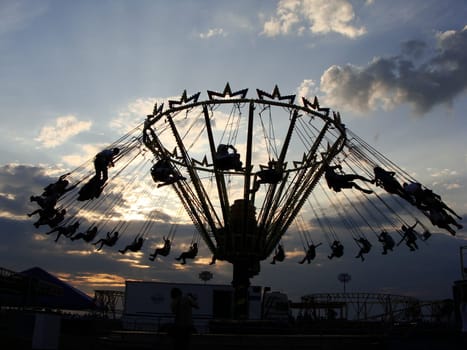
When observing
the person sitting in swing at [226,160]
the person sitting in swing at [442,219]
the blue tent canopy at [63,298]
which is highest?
the person sitting in swing at [226,160]

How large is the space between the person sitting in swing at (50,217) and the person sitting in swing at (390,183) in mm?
18188

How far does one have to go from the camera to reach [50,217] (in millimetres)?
29422

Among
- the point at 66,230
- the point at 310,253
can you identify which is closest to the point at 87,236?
the point at 66,230

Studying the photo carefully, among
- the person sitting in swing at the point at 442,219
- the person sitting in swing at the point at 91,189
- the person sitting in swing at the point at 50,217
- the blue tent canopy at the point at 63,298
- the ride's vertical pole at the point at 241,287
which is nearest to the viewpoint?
the person sitting in swing at the point at 442,219

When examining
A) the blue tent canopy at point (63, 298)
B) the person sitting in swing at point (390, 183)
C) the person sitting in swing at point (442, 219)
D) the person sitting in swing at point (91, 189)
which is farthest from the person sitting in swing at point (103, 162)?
the blue tent canopy at point (63, 298)

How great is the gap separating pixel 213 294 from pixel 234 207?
229 inches

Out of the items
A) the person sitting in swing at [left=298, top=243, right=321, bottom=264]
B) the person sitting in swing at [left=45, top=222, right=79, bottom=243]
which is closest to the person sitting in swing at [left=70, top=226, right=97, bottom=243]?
the person sitting in swing at [left=45, top=222, right=79, bottom=243]

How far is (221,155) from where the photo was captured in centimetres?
2602

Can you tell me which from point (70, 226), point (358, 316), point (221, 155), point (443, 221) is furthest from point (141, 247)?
point (443, 221)

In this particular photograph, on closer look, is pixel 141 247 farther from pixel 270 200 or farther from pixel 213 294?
pixel 270 200

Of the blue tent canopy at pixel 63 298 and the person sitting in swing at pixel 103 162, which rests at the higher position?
the person sitting in swing at pixel 103 162

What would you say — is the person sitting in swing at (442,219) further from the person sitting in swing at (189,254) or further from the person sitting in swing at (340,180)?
the person sitting in swing at (189,254)

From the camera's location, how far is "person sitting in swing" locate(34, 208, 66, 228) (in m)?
28.8

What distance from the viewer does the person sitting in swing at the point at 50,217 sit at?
28.8 meters
